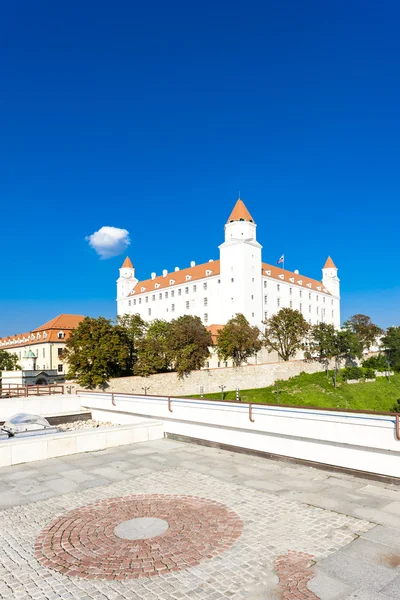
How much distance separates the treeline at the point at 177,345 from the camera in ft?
124

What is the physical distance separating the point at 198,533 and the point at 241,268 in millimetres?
62379

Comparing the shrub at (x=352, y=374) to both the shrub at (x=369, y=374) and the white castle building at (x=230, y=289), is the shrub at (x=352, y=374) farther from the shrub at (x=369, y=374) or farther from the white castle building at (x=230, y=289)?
the white castle building at (x=230, y=289)

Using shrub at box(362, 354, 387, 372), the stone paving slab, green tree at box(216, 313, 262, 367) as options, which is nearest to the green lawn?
green tree at box(216, 313, 262, 367)

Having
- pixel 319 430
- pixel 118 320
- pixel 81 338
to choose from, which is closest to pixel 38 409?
pixel 319 430

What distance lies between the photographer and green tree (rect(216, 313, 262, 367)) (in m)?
48.1

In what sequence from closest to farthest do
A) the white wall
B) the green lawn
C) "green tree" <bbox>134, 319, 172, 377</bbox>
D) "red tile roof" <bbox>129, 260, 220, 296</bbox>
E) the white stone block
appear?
the white wall
the white stone block
the green lawn
"green tree" <bbox>134, 319, 172, 377</bbox>
"red tile roof" <bbox>129, 260, 220, 296</bbox>

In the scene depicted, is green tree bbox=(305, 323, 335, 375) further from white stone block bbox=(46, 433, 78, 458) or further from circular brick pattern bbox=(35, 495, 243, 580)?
circular brick pattern bbox=(35, 495, 243, 580)

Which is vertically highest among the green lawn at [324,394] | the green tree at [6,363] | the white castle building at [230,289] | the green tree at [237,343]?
the white castle building at [230,289]

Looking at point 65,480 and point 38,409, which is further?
point 38,409

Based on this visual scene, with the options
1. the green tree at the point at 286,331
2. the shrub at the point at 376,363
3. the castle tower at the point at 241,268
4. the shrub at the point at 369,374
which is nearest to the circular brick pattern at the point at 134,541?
the green tree at the point at 286,331

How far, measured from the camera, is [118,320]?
5528 cm

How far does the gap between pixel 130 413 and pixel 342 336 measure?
4452cm

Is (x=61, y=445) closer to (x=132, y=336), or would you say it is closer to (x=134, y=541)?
(x=134, y=541)

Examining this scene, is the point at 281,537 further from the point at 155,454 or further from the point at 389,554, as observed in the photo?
the point at 155,454
